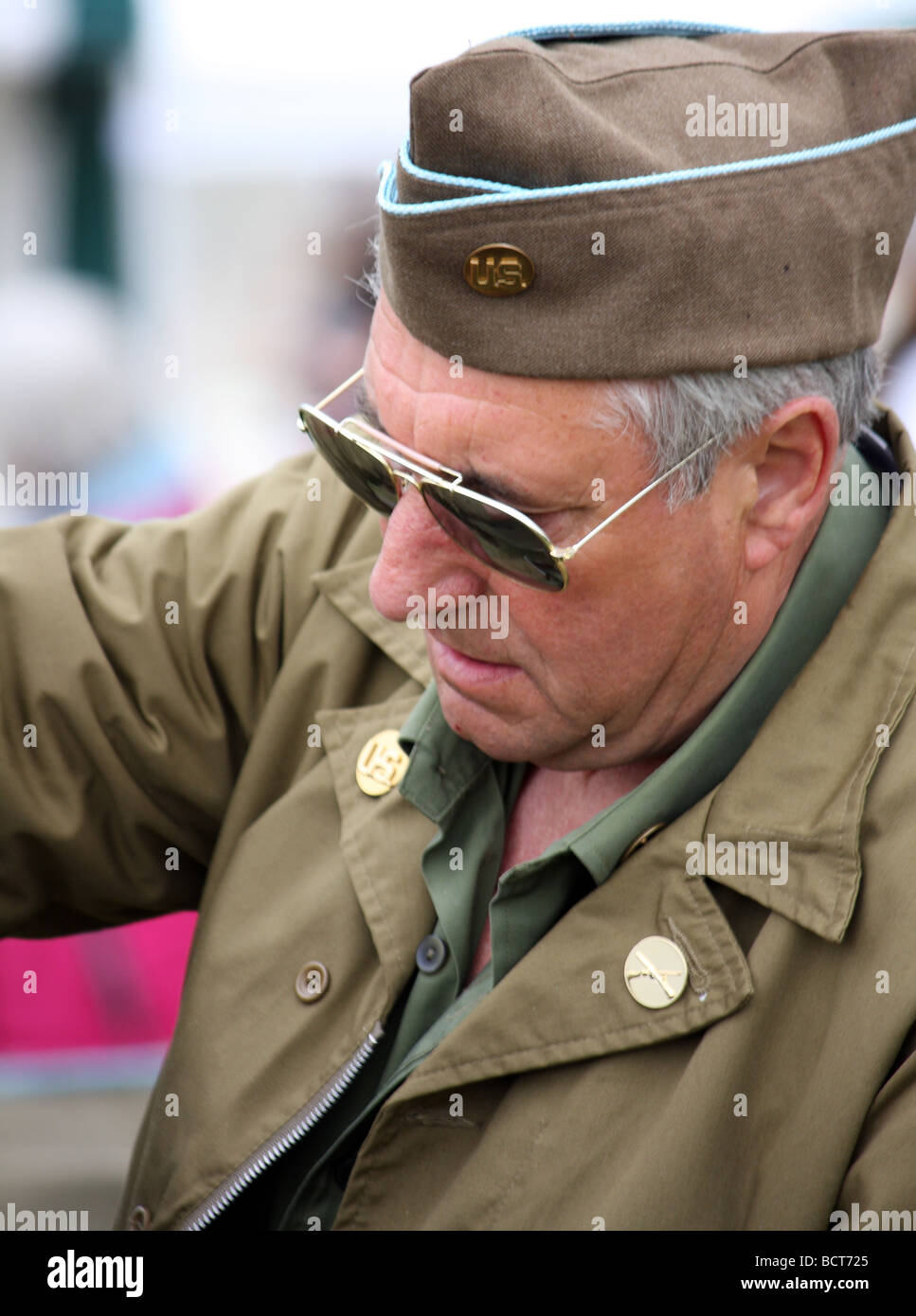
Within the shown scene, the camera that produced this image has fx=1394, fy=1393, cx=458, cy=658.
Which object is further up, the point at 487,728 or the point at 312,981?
the point at 487,728

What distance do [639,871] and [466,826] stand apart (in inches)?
11.8

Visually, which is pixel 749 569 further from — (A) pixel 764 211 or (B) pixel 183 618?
(B) pixel 183 618

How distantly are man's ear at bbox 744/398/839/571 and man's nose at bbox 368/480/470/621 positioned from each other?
13.7 inches

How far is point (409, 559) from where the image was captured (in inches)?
66.1

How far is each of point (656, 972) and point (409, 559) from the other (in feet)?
1.84

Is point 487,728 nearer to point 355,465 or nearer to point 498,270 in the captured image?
point 355,465

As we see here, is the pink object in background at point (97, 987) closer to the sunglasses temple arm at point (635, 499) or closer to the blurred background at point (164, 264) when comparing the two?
the blurred background at point (164, 264)

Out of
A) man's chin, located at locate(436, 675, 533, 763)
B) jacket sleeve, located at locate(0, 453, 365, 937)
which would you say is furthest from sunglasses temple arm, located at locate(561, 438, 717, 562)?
jacket sleeve, located at locate(0, 453, 365, 937)

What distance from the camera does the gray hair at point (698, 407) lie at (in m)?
1.51

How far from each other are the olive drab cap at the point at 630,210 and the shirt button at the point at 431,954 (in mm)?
724

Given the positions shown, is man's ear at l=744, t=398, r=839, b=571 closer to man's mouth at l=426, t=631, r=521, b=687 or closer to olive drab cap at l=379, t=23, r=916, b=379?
olive drab cap at l=379, t=23, r=916, b=379

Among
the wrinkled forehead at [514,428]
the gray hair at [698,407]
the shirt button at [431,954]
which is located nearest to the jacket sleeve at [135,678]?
the shirt button at [431,954]

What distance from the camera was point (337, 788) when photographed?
1903mm

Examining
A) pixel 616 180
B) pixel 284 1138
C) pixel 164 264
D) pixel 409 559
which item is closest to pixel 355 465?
pixel 409 559
